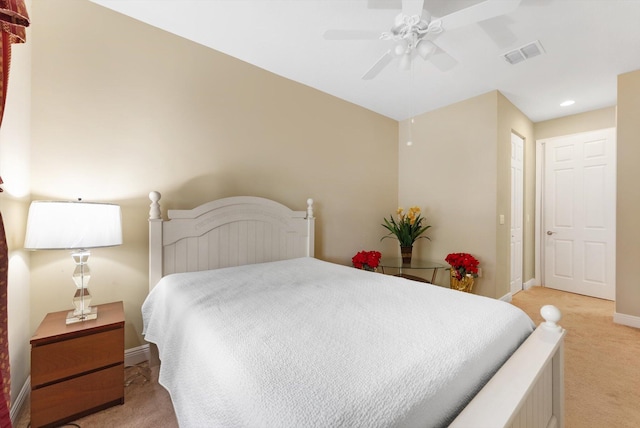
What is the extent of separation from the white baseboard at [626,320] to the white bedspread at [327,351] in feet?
8.22

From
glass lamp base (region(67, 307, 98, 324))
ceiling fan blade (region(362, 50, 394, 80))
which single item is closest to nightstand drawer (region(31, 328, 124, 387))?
glass lamp base (region(67, 307, 98, 324))

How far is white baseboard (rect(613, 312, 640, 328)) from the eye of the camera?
8.23 feet

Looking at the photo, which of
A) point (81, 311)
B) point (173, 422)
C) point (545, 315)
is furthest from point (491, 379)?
point (81, 311)

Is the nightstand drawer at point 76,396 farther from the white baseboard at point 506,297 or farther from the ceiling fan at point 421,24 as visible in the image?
the white baseboard at point 506,297

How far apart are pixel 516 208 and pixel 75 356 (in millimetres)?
4494

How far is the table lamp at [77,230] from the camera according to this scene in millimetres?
1267

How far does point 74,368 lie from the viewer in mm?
1313

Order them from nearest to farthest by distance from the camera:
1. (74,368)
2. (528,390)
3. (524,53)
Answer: (528,390) < (74,368) < (524,53)

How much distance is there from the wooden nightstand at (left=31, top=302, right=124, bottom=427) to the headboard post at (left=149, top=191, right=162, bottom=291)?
0.33 m

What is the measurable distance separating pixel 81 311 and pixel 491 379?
6.44 ft

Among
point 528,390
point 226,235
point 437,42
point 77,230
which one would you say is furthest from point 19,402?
point 437,42

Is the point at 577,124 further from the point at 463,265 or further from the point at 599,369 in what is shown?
the point at 599,369

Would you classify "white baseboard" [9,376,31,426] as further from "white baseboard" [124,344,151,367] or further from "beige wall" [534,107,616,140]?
"beige wall" [534,107,616,140]

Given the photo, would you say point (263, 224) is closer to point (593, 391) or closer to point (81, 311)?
point (81, 311)
